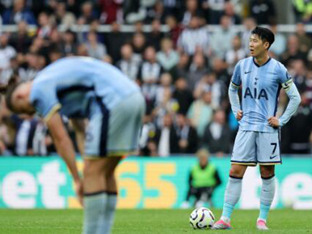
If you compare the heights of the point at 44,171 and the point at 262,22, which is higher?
the point at 262,22

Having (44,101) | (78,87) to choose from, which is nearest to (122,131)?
(78,87)

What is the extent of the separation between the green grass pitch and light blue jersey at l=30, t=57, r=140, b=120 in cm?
385

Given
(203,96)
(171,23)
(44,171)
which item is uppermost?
(171,23)

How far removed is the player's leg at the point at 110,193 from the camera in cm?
816

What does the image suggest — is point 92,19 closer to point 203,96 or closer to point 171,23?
point 171,23

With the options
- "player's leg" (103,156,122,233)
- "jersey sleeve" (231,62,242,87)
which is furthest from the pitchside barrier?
"player's leg" (103,156,122,233)

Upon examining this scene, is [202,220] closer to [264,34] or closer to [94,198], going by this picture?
[264,34]

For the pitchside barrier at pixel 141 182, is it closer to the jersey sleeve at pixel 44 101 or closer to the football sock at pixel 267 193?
the football sock at pixel 267 193

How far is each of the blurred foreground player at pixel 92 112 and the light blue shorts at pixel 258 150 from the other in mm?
3997

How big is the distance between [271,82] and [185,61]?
10852 mm

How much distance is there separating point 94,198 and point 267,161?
4545 mm

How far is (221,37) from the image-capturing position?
77.7 feet

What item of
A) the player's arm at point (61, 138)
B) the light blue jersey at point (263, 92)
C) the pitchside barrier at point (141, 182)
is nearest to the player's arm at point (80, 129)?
the player's arm at point (61, 138)

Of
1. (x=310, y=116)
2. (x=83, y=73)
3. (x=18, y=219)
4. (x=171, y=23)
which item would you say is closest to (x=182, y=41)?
(x=171, y=23)
